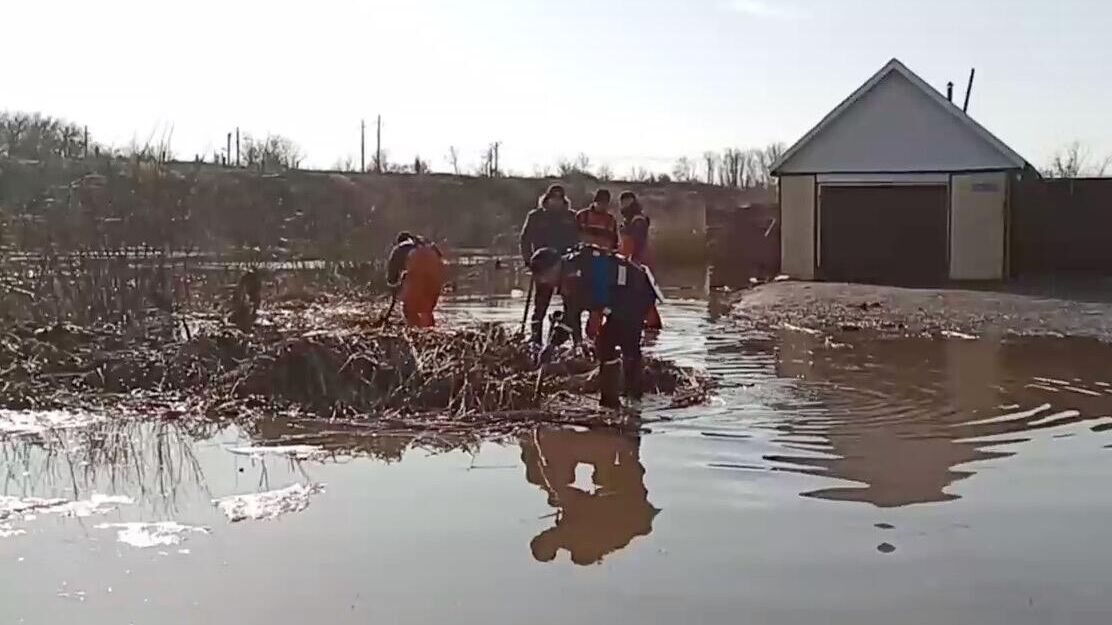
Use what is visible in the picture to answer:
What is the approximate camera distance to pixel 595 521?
7453mm

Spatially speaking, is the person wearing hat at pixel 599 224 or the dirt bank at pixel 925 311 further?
the dirt bank at pixel 925 311

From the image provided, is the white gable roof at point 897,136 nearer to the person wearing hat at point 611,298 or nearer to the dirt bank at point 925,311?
the dirt bank at point 925,311

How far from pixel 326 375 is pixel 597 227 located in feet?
17.2

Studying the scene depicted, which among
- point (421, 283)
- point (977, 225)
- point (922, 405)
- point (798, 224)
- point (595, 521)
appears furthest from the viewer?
point (798, 224)

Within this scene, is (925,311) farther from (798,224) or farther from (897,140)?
(798,224)

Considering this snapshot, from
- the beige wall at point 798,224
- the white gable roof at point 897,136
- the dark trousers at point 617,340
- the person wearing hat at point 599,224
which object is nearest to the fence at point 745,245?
the beige wall at point 798,224

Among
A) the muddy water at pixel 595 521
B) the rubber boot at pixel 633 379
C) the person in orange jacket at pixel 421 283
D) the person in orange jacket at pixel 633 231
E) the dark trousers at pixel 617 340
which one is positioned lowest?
the muddy water at pixel 595 521

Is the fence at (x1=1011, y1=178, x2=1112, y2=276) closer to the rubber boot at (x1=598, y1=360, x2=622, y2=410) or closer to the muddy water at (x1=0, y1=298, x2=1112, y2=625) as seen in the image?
the muddy water at (x1=0, y1=298, x2=1112, y2=625)

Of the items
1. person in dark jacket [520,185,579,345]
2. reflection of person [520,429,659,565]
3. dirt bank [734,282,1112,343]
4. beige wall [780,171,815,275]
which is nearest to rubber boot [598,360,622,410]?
reflection of person [520,429,659,565]

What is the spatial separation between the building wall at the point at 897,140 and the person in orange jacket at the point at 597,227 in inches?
446

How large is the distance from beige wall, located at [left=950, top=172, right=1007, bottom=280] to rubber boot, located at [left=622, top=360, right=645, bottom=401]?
1581cm

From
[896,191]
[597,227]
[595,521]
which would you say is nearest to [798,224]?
[896,191]

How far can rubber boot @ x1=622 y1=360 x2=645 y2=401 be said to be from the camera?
37.8 ft

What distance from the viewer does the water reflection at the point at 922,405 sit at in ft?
28.6
